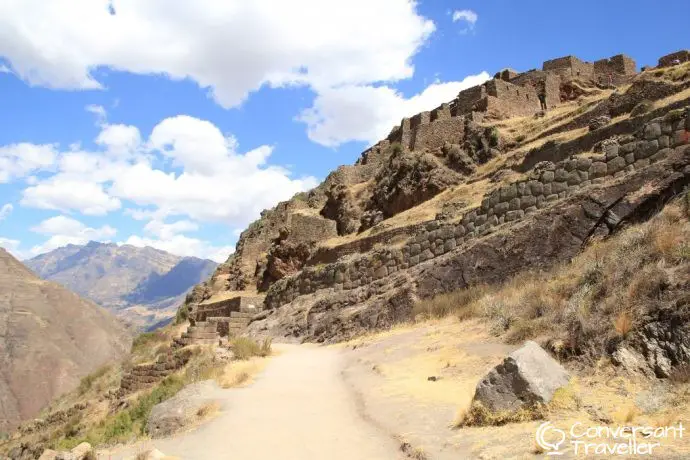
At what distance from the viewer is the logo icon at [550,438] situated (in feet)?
12.7

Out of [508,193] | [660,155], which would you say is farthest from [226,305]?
[660,155]

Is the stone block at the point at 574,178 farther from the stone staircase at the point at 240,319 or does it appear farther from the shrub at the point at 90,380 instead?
the shrub at the point at 90,380

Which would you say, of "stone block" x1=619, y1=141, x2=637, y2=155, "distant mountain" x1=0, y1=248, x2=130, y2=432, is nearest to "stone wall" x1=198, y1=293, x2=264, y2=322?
"distant mountain" x1=0, y1=248, x2=130, y2=432

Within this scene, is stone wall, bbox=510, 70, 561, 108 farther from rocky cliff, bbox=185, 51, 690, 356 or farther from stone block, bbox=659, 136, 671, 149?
stone block, bbox=659, 136, 671, 149

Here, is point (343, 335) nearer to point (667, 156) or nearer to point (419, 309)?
point (419, 309)

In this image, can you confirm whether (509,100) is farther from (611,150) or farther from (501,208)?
(611,150)

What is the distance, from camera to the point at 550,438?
409cm

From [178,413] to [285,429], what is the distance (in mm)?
1852

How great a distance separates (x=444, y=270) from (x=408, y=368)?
4.93m

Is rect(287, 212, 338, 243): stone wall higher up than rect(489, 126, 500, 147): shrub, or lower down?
lower down

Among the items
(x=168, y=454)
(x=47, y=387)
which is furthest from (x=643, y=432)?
(x=47, y=387)

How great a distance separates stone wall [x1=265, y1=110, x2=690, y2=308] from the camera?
1036 cm

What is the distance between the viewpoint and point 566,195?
11453 millimetres

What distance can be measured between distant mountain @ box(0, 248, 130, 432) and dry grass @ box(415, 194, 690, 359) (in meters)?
39.8
